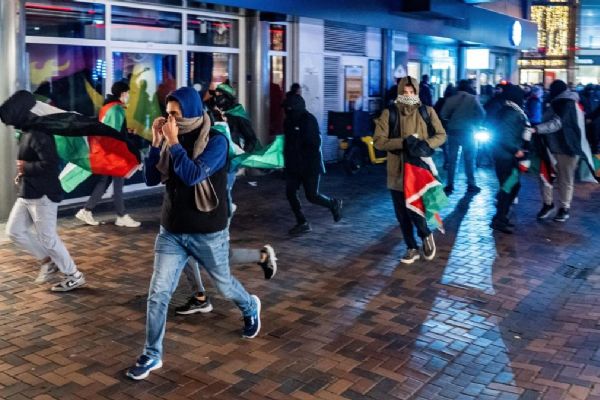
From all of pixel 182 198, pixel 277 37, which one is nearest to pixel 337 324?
pixel 182 198

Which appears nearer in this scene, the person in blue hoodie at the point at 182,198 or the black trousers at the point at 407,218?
the person in blue hoodie at the point at 182,198

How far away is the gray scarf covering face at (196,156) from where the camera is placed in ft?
16.1

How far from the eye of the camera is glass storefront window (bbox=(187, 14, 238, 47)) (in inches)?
516

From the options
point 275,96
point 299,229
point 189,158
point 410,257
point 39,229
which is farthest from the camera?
point 275,96

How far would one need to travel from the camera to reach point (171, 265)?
502cm

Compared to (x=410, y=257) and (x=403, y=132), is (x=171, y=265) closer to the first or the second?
(x=403, y=132)

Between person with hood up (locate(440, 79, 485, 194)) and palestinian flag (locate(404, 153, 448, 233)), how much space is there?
5144 mm

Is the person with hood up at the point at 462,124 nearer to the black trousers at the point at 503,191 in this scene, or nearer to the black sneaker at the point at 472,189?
the black sneaker at the point at 472,189

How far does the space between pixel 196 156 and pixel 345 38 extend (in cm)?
1262

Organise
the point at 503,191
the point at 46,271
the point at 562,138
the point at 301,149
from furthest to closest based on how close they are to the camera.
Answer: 1. the point at 562,138
2. the point at 503,191
3. the point at 301,149
4. the point at 46,271

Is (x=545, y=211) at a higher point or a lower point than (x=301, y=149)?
lower

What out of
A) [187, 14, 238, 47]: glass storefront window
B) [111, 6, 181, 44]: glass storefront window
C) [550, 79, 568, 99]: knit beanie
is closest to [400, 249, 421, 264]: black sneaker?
[550, 79, 568, 99]: knit beanie

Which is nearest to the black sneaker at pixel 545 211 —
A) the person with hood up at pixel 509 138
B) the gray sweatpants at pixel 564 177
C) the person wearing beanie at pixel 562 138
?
the person wearing beanie at pixel 562 138

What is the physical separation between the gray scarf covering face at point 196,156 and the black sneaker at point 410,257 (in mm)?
3499
